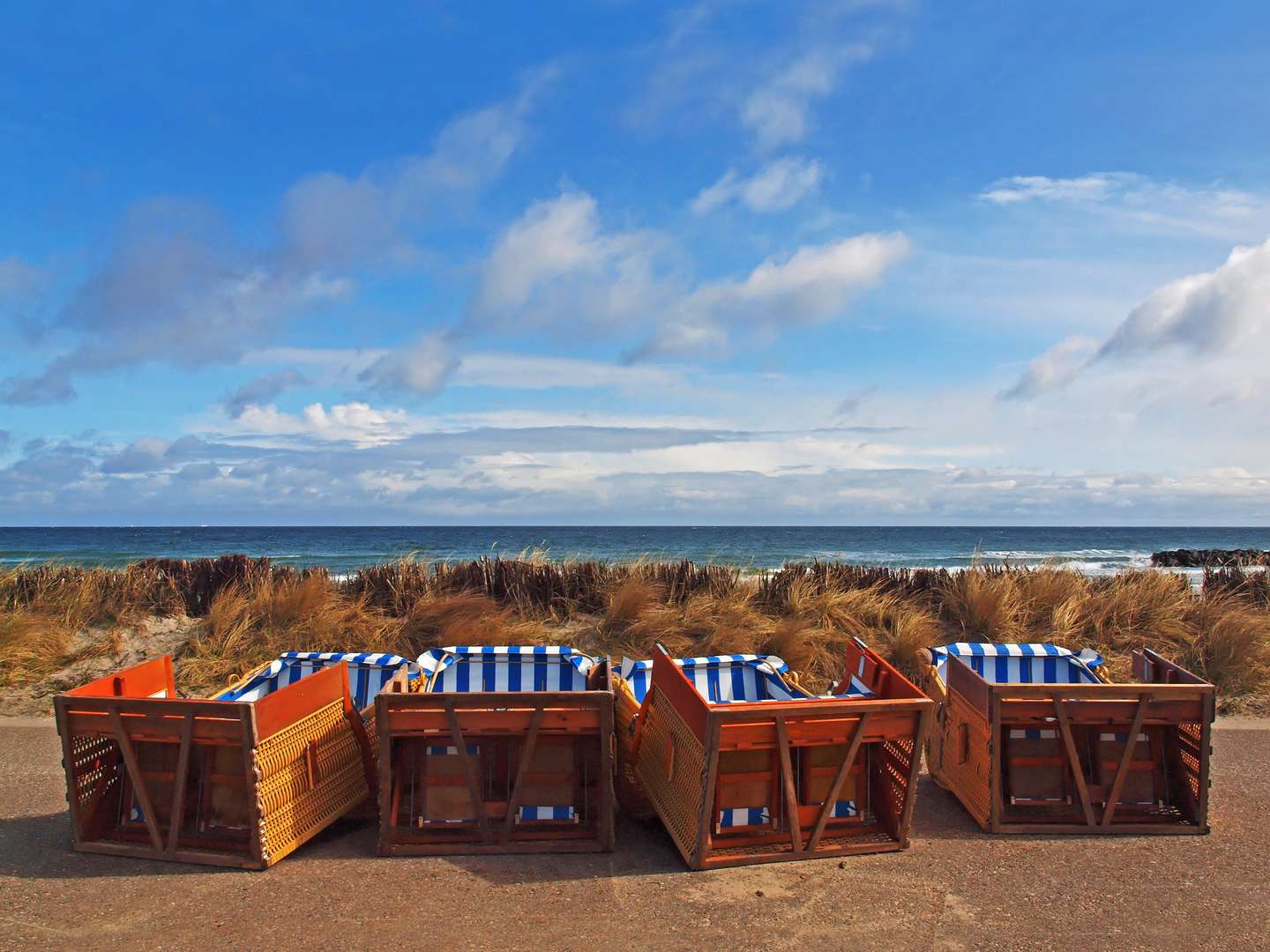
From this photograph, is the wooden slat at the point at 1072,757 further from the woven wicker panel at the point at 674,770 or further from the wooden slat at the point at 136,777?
the wooden slat at the point at 136,777

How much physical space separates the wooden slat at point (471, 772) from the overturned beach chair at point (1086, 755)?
9.01 ft

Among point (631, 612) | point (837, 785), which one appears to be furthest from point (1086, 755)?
point (631, 612)

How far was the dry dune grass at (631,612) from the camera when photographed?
9.68 metres

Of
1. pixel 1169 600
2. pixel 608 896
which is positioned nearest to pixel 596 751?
pixel 608 896

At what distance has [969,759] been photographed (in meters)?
5.58

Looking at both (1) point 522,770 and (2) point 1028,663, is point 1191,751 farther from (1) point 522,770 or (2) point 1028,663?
(1) point 522,770

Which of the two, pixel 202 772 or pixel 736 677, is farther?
pixel 736 677

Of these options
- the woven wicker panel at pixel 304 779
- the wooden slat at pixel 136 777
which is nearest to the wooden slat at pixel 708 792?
the woven wicker panel at pixel 304 779

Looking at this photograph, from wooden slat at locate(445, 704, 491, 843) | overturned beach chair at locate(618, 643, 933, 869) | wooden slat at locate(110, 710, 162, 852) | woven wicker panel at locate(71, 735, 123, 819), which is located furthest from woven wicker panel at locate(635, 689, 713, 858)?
woven wicker panel at locate(71, 735, 123, 819)

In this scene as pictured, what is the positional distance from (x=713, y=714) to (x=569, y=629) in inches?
246

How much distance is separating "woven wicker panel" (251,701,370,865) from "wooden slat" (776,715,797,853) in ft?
7.76

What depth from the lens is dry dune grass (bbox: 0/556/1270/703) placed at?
968cm

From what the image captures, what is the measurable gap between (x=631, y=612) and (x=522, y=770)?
570cm

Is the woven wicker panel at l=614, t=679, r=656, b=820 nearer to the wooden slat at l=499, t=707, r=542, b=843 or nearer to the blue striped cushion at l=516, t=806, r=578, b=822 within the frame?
the blue striped cushion at l=516, t=806, r=578, b=822
